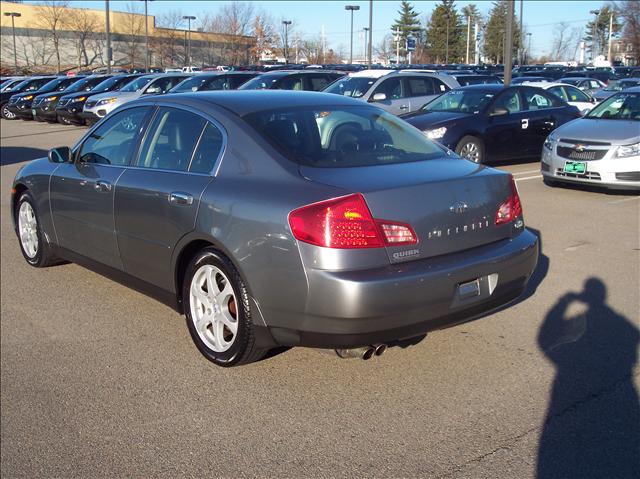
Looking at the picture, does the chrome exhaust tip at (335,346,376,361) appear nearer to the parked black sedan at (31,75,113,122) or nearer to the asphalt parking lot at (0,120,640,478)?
the asphalt parking lot at (0,120,640,478)

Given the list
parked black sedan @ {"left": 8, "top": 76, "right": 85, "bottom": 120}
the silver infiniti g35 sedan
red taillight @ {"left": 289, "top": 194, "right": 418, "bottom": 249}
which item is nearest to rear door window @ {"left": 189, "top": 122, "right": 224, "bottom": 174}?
the silver infiniti g35 sedan

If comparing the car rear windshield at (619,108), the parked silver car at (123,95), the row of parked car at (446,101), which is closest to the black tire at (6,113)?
the row of parked car at (446,101)

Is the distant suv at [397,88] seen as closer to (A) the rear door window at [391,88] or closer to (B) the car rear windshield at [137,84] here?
(A) the rear door window at [391,88]

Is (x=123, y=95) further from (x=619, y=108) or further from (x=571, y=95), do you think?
(x=619, y=108)

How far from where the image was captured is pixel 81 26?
2862 inches

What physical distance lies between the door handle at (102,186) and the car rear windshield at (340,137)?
135cm

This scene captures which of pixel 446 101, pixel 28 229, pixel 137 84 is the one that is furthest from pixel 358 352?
pixel 137 84

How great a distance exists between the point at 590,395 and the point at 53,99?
25.6 meters

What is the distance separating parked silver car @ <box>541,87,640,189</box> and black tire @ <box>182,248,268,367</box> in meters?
7.06

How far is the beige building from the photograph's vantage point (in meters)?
72.4

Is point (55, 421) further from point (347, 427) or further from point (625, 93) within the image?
point (625, 93)

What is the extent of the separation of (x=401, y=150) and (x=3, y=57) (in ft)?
253

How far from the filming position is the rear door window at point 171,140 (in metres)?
4.66

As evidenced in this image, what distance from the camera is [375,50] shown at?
106 metres
